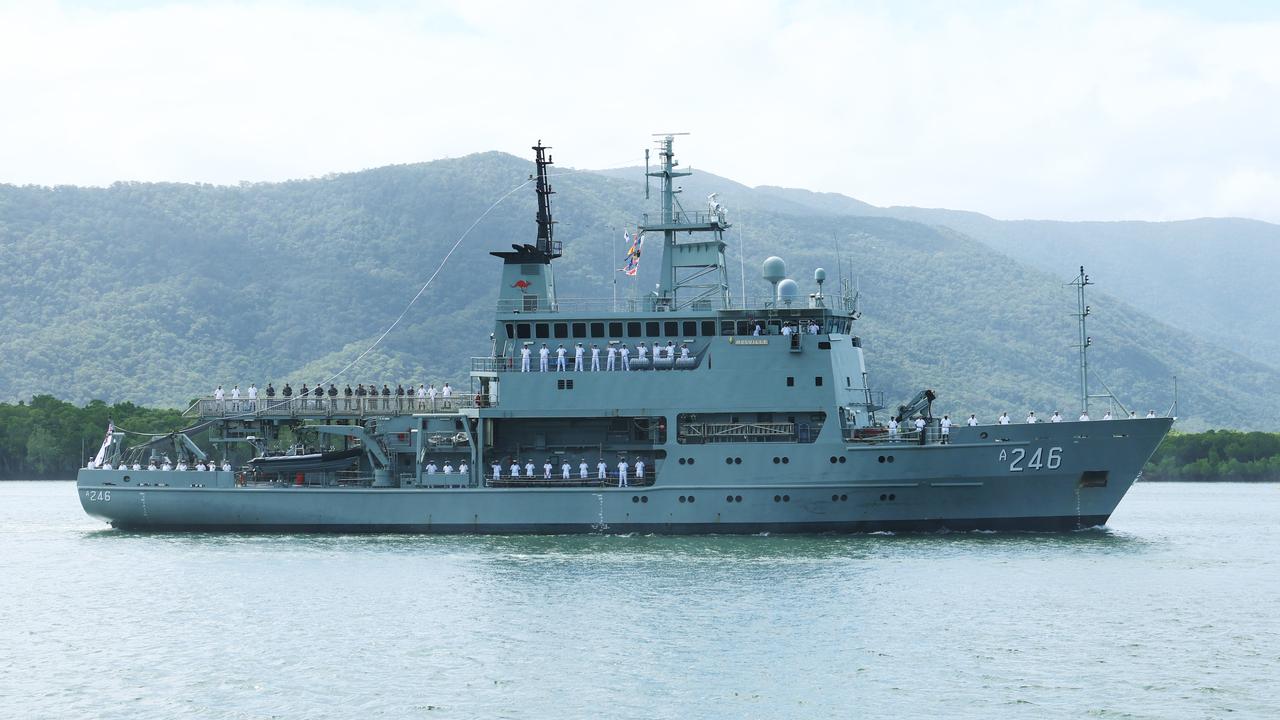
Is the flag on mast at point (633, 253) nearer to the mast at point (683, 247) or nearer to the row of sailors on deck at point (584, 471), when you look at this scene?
the mast at point (683, 247)

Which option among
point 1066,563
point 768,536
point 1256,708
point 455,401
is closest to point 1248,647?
point 1256,708

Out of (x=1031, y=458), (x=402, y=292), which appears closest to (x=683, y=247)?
(x=1031, y=458)

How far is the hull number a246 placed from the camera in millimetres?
33812

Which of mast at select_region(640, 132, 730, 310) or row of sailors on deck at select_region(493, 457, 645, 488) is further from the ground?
mast at select_region(640, 132, 730, 310)

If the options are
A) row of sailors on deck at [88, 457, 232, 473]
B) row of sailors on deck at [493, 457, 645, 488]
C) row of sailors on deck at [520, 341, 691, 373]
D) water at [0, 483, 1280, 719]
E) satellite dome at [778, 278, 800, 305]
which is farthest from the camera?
row of sailors on deck at [88, 457, 232, 473]

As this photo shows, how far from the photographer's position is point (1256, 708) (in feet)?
62.0

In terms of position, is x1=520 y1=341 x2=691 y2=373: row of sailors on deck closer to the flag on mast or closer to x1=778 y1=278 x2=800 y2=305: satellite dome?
the flag on mast

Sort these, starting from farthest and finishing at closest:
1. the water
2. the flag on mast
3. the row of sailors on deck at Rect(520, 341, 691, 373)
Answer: the flag on mast → the row of sailors on deck at Rect(520, 341, 691, 373) → the water

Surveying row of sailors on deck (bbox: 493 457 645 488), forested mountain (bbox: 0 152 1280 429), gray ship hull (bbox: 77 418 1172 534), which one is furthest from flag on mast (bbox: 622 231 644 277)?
forested mountain (bbox: 0 152 1280 429)

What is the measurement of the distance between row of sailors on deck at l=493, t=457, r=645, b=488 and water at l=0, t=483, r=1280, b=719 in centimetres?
170

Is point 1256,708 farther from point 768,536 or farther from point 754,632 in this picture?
point 768,536

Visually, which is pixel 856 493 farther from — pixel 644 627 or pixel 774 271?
pixel 644 627

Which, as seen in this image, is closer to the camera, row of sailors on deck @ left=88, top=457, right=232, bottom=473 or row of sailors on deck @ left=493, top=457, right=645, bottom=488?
row of sailors on deck @ left=493, top=457, right=645, bottom=488

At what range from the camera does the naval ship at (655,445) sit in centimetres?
3416
